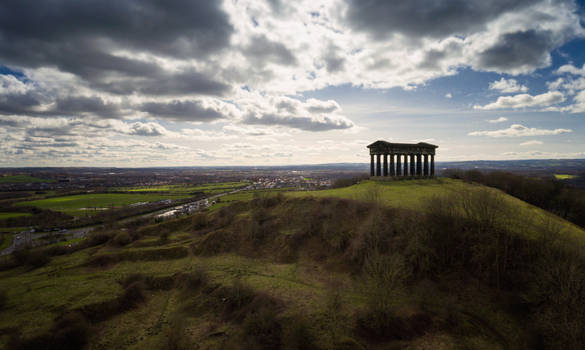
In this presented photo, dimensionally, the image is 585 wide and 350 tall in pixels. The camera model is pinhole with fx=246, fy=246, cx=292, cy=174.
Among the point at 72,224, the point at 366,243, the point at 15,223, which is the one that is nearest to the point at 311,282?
the point at 366,243

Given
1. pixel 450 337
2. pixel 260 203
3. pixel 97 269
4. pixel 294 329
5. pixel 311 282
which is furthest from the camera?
pixel 260 203

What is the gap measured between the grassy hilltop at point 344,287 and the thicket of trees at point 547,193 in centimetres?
1236

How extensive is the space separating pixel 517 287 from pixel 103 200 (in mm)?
149053

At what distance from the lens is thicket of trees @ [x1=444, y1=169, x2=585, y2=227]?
36969 mm

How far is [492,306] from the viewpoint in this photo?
22.6 meters

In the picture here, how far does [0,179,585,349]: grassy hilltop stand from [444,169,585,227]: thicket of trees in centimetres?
1236

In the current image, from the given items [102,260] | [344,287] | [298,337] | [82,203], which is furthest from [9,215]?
[344,287]

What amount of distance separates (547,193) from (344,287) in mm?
41461

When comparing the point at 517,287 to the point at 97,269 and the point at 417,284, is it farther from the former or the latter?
the point at 97,269

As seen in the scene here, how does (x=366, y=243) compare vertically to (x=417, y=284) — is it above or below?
above

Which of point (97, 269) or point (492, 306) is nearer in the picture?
point (492, 306)

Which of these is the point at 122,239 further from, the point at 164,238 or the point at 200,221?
the point at 200,221

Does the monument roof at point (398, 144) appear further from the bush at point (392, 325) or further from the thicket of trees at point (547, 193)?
the bush at point (392, 325)

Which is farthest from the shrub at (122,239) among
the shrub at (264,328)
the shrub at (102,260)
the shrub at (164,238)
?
the shrub at (264,328)
